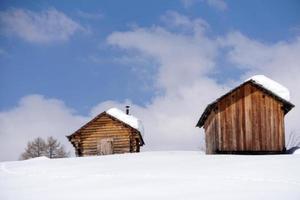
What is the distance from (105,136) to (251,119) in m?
14.3

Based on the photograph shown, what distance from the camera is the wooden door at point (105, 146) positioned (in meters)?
35.4

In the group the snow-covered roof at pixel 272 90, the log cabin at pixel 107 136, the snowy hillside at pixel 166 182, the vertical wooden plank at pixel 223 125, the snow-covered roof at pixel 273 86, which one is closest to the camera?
the snowy hillside at pixel 166 182

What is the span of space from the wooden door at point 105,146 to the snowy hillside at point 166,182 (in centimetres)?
A: 1710

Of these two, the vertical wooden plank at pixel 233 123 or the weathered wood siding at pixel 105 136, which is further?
the weathered wood siding at pixel 105 136

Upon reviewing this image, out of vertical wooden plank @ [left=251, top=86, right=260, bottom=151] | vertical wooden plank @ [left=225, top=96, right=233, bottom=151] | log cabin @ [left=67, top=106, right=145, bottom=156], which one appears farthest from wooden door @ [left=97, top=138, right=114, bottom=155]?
vertical wooden plank @ [left=251, top=86, right=260, bottom=151]

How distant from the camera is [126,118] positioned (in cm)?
3659

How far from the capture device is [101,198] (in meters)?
11.2

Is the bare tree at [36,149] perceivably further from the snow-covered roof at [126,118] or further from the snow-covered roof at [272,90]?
the snow-covered roof at [272,90]

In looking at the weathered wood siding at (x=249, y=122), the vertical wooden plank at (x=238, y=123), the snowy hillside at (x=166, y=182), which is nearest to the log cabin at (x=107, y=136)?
the weathered wood siding at (x=249, y=122)

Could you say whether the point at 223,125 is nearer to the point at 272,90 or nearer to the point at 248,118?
the point at 248,118

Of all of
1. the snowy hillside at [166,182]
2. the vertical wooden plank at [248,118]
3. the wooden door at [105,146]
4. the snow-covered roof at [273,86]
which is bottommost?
the snowy hillside at [166,182]

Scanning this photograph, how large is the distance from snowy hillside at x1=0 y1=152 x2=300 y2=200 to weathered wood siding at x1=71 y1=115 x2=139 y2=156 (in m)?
17.4

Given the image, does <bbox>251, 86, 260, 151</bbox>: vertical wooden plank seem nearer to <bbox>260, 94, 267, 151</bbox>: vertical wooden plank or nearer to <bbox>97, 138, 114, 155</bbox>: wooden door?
<bbox>260, 94, 267, 151</bbox>: vertical wooden plank

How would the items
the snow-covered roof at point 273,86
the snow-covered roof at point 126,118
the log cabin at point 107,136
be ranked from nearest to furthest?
the snow-covered roof at point 273,86, the log cabin at point 107,136, the snow-covered roof at point 126,118
